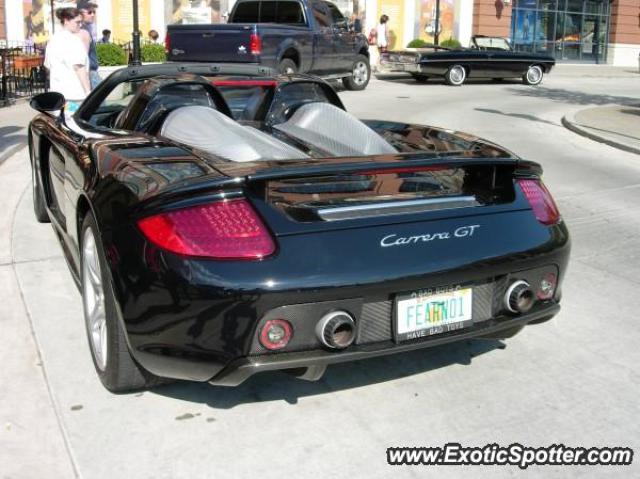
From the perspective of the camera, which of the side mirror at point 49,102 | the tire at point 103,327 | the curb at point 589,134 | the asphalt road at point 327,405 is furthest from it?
the curb at point 589,134

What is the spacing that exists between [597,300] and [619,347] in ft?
2.52

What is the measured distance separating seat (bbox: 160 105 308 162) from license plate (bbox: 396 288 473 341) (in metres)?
1.09

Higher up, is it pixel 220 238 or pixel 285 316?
pixel 220 238

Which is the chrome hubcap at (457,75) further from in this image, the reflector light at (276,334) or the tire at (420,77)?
the reflector light at (276,334)

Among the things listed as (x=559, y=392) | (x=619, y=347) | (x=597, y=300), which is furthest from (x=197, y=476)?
→ (x=597, y=300)

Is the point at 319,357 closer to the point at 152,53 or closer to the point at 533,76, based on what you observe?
the point at 533,76

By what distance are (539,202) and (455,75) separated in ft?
64.6

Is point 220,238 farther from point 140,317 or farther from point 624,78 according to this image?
point 624,78

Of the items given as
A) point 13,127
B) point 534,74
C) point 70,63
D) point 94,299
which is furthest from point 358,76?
point 94,299

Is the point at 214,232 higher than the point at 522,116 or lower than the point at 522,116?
higher

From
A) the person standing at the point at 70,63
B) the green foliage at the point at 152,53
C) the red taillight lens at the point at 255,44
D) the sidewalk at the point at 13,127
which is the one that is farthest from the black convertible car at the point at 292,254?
the green foliage at the point at 152,53

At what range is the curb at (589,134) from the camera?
11352mm

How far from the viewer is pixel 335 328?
297 centimetres

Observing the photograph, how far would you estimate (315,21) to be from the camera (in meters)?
18.1
